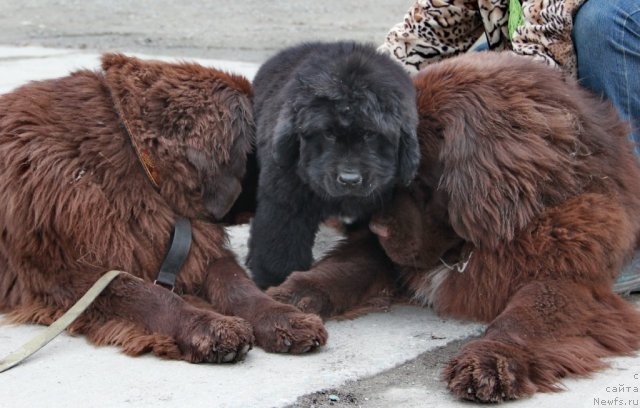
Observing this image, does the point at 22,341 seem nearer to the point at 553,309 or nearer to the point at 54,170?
the point at 54,170

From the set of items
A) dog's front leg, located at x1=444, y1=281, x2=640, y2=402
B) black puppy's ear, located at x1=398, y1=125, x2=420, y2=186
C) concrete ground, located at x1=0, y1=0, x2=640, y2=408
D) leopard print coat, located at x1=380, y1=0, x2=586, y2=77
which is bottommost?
concrete ground, located at x1=0, y1=0, x2=640, y2=408

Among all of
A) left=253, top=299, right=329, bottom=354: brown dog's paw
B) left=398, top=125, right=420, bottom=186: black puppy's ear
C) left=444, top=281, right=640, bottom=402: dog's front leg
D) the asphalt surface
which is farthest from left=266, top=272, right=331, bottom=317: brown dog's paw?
the asphalt surface

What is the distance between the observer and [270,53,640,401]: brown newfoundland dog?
3344 mm

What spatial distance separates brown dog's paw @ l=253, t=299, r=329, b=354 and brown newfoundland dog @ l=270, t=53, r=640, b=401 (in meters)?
0.27

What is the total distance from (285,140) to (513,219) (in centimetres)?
90

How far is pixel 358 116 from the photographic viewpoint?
3.57 m

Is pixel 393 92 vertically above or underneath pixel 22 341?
above

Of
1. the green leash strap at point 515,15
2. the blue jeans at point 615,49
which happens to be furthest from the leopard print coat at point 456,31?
the blue jeans at point 615,49

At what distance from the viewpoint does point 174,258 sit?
11.7ft

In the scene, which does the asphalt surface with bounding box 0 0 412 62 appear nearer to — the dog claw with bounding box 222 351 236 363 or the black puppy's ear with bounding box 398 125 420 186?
the black puppy's ear with bounding box 398 125 420 186

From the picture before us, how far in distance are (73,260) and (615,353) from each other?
6.39 ft

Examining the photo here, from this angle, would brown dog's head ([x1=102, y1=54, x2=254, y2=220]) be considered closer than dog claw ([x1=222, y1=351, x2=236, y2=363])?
No

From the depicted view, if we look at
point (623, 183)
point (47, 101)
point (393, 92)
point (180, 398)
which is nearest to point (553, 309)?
point (623, 183)

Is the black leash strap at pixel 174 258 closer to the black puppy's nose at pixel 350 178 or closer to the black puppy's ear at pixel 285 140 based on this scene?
the black puppy's ear at pixel 285 140
